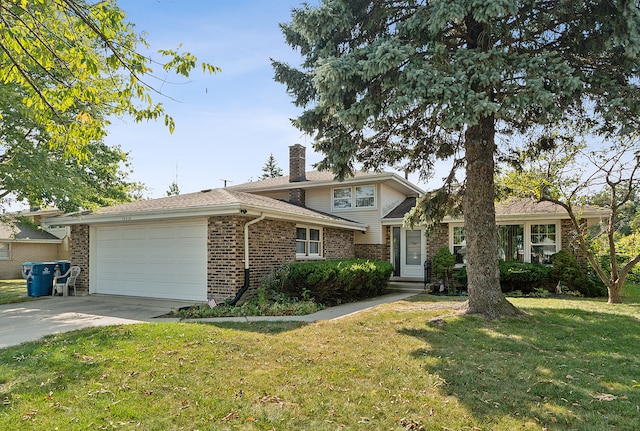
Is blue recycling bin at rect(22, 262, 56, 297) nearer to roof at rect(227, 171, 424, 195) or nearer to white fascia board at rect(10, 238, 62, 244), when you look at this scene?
roof at rect(227, 171, 424, 195)

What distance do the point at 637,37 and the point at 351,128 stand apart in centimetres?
512

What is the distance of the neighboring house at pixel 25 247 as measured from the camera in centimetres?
2238

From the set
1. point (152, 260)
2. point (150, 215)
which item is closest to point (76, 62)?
point (150, 215)

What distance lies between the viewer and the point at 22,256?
23250 mm

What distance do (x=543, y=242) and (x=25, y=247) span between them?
27217 millimetres

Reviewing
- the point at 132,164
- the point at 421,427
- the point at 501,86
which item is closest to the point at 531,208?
the point at 501,86

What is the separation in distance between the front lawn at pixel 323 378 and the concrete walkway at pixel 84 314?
93cm

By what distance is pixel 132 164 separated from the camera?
2028 cm

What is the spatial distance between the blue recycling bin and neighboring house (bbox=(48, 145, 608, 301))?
0.84m

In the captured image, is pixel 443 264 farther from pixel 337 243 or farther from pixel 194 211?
pixel 194 211

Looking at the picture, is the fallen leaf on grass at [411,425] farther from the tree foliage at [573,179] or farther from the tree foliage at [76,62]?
the tree foliage at [573,179]

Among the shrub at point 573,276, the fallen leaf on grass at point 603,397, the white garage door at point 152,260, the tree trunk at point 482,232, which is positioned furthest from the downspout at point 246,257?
the shrub at point 573,276

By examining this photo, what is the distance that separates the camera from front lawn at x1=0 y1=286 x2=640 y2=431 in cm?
352

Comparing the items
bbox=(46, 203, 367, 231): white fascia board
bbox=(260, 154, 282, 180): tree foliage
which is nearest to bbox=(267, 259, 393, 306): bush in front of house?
bbox=(46, 203, 367, 231): white fascia board
